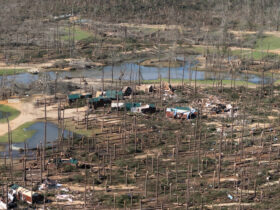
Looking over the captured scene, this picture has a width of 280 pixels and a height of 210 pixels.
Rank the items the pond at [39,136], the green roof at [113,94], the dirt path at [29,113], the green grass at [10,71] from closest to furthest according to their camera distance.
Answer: the pond at [39,136]
the dirt path at [29,113]
the green roof at [113,94]
the green grass at [10,71]

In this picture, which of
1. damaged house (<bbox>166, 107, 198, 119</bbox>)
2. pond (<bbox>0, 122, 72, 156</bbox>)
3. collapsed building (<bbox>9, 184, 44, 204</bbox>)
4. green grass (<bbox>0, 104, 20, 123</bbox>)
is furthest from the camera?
green grass (<bbox>0, 104, 20, 123</bbox>)

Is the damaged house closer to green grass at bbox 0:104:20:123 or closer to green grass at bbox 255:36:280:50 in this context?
green grass at bbox 0:104:20:123

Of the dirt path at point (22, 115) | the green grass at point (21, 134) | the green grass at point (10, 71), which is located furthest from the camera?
the green grass at point (10, 71)

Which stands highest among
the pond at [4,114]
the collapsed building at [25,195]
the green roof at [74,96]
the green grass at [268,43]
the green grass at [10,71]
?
the green grass at [268,43]

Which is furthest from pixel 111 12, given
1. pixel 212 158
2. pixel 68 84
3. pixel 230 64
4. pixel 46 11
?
pixel 212 158

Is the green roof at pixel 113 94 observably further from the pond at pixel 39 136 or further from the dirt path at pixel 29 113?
the pond at pixel 39 136

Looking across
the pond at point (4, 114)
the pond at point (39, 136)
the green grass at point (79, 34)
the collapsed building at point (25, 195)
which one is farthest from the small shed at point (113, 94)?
the green grass at point (79, 34)

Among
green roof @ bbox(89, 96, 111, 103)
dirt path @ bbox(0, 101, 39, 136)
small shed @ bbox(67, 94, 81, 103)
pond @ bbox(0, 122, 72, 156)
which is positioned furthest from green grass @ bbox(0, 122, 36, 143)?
green roof @ bbox(89, 96, 111, 103)
